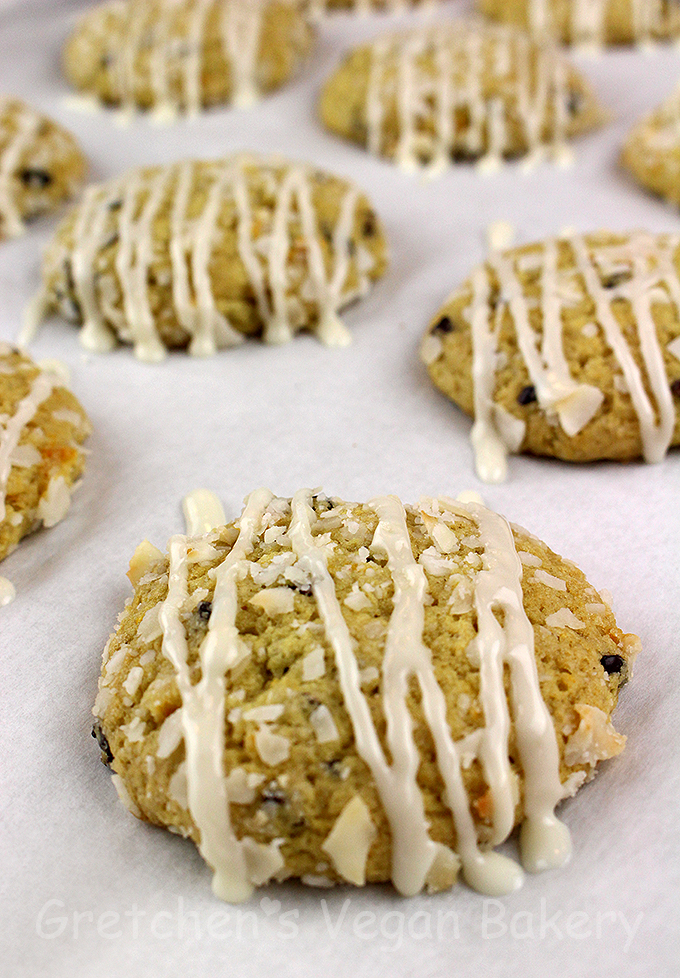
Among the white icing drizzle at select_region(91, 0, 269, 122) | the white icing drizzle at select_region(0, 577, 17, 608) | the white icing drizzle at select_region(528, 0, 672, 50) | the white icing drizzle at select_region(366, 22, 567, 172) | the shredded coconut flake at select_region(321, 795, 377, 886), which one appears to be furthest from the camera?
the white icing drizzle at select_region(528, 0, 672, 50)

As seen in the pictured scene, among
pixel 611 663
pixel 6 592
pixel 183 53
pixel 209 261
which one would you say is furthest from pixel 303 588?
pixel 183 53

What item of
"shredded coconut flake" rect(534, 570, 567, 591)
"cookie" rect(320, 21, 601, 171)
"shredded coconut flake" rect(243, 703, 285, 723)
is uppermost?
"cookie" rect(320, 21, 601, 171)

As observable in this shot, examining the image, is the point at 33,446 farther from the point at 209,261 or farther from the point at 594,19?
the point at 594,19

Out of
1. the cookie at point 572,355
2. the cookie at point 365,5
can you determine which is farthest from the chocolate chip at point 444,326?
the cookie at point 365,5

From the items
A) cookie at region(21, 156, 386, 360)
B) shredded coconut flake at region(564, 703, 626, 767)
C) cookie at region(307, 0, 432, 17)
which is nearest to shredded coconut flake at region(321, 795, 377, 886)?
shredded coconut flake at region(564, 703, 626, 767)

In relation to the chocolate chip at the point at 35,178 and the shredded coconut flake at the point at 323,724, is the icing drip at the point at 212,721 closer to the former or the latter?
the shredded coconut flake at the point at 323,724

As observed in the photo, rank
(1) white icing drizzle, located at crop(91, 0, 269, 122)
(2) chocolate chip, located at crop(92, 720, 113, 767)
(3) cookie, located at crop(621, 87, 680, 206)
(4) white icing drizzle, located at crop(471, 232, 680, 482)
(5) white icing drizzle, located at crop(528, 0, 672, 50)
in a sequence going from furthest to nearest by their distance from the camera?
(5) white icing drizzle, located at crop(528, 0, 672, 50)
(1) white icing drizzle, located at crop(91, 0, 269, 122)
(3) cookie, located at crop(621, 87, 680, 206)
(4) white icing drizzle, located at crop(471, 232, 680, 482)
(2) chocolate chip, located at crop(92, 720, 113, 767)

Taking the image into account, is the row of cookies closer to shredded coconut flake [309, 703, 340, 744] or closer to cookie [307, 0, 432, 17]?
cookie [307, 0, 432, 17]
